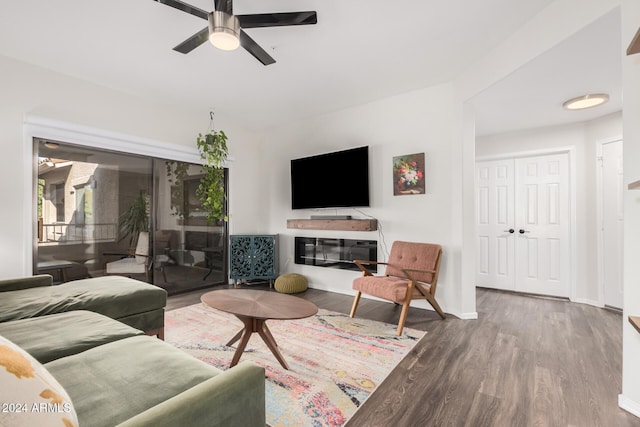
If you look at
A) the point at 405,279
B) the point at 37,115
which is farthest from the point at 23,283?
the point at 405,279

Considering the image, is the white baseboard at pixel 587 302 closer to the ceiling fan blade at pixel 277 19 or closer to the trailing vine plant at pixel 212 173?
the ceiling fan blade at pixel 277 19

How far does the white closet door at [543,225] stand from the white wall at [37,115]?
16.0 ft

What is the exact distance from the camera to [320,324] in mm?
3031

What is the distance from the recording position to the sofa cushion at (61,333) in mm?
1356

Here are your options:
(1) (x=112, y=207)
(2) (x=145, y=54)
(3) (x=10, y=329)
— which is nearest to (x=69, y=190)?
(1) (x=112, y=207)

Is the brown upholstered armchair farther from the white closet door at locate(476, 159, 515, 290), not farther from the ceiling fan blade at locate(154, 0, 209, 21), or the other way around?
the ceiling fan blade at locate(154, 0, 209, 21)

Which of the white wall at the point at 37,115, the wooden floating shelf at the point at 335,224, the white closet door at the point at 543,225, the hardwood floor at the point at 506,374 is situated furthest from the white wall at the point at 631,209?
the white wall at the point at 37,115

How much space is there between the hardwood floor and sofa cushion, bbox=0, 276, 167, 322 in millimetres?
1734

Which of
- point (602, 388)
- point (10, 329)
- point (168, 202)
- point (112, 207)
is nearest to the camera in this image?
point (10, 329)

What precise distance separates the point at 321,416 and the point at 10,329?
1.70 metres

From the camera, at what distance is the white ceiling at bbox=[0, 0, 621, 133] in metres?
2.25

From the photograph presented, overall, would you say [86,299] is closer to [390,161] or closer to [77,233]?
[77,233]

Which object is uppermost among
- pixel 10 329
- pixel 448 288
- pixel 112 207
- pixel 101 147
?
pixel 101 147

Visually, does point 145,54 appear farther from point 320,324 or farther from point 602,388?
point 602,388
